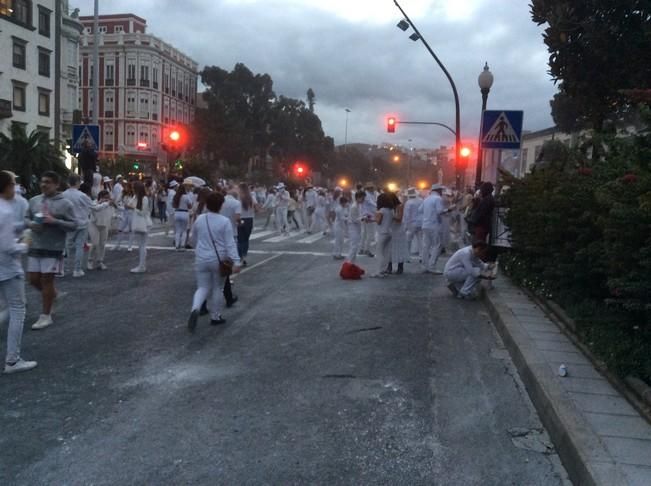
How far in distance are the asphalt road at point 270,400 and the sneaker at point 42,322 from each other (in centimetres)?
10

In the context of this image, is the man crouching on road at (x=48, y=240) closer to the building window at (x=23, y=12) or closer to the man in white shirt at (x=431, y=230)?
the man in white shirt at (x=431, y=230)

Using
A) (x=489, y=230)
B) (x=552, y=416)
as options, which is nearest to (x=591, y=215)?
(x=552, y=416)

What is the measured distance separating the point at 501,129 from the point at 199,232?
6.23 meters

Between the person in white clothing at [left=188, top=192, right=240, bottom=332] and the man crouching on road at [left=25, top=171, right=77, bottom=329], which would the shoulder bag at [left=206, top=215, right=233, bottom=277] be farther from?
the man crouching on road at [left=25, top=171, right=77, bottom=329]

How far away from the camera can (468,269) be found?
1010 cm

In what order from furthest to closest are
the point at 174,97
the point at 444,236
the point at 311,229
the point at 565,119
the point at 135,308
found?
the point at 174,97 < the point at 565,119 < the point at 311,229 < the point at 444,236 < the point at 135,308

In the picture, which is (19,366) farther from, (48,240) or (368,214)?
(368,214)

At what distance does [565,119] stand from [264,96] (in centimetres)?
3548

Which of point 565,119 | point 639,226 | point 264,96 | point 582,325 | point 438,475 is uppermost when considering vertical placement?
point 264,96

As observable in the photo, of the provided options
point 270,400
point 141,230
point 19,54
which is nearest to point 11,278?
point 270,400

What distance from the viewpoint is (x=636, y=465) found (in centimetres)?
396

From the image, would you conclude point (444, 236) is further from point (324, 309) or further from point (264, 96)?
point (264, 96)

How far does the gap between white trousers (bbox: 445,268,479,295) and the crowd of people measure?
0.05ft

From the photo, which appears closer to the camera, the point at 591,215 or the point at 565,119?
the point at 591,215
